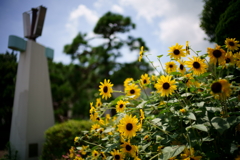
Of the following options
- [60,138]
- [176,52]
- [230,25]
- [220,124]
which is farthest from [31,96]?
[220,124]

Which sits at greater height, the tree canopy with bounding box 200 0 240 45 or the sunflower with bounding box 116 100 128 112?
the tree canopy with bounding box 200 0 240 45

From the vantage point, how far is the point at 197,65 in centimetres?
125

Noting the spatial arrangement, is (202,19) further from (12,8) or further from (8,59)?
(8,59)

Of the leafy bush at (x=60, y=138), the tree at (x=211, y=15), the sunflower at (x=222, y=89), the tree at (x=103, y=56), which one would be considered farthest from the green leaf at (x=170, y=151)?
the tree at (x=103, y=56)

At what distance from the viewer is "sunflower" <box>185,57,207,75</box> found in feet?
4.07

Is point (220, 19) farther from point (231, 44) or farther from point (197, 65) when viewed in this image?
point (197, 65)

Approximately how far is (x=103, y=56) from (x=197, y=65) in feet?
32.3

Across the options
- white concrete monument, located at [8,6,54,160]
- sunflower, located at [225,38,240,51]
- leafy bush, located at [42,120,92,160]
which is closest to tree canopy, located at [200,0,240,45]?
sunflower, located at [225,38,240,51]

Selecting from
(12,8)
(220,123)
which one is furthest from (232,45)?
(12,8)

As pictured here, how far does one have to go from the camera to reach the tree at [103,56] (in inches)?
423

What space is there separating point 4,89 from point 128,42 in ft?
24.0

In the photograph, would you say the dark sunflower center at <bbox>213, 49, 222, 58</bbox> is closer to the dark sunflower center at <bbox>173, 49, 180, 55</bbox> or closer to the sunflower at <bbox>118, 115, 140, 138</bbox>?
the dark sunflower center at <bbox>173, 49, 180, 55</bbox>

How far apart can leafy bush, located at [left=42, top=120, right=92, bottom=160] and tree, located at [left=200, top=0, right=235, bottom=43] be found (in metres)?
3.04

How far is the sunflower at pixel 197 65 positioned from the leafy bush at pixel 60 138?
10.2 feet
